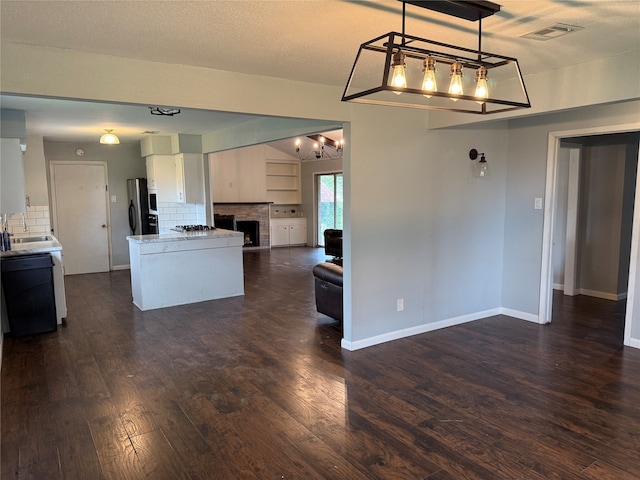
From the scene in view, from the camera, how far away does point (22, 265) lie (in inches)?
179

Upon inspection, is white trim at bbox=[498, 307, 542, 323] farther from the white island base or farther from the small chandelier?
the small chandelier

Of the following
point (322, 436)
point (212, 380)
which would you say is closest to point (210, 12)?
point (322, 436)

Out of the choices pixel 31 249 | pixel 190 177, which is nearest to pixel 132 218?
pixel 190 177

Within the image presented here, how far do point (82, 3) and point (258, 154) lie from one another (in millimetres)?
9258

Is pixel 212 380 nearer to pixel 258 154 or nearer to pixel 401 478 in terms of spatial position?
pixel 401 478

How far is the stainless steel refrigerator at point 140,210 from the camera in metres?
8.04

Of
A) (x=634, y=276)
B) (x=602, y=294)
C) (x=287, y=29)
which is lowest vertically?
(x=602, y=294)

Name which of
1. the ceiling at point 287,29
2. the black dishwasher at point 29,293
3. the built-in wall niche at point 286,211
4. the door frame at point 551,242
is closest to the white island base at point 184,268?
the black dishwasher at point 29,293

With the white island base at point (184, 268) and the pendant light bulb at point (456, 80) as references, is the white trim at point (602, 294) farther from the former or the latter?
the pendant light bulb at point (456, 80)

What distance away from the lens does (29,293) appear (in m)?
4.61

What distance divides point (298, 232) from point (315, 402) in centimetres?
894

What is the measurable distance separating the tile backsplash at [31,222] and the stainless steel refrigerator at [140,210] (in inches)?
63.5

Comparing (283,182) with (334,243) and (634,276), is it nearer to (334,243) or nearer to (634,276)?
(334,243)

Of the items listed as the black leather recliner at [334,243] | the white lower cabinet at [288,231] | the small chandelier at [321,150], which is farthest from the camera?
the white lower cabinet at [288,231]
